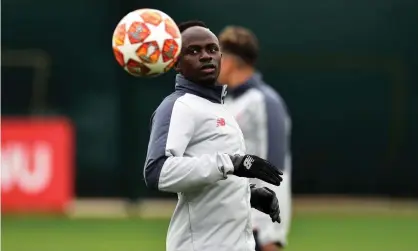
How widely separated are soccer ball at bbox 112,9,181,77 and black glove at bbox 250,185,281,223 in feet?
2.60

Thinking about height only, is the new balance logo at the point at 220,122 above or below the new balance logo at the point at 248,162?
above

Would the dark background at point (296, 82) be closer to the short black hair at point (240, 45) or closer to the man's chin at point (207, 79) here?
the short black hair at point (240, 45)

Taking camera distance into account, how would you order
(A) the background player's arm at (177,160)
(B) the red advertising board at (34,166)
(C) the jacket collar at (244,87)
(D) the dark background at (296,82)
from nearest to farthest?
1. (A) the background player's arm at (177,160)
2. (C) the jacket collar at (244,87)
3. (B) the red advertising board at (34,166)
4. (D) the dark background at (296,82)

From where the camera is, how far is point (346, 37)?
14883mm

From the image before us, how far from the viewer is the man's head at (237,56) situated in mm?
7043

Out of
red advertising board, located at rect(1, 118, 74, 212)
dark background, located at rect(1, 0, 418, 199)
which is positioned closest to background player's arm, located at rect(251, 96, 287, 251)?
red advertising board, located at rect(1, 118, 74, 212)

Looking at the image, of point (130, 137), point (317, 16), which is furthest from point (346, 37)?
point (130, 137)

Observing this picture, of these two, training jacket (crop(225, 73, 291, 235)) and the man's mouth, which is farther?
training jacket (crop(225, 73, 291, 235))

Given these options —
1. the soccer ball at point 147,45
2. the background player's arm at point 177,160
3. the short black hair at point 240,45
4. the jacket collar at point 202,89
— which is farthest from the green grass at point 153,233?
the background player's arm at point 177,160

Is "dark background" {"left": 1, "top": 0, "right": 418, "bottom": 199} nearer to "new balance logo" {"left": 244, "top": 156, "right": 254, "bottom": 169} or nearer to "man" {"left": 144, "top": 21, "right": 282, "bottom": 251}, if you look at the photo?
"man" {"left": 144, "top": 21, "right": 282, "bottom": 251}

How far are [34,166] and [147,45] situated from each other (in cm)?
906

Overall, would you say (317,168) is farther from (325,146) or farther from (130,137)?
(130,137)

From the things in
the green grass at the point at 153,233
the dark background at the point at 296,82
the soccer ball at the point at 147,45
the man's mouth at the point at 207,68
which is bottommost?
the green grass at the point at 153,233

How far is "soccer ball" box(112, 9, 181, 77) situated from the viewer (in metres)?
5.26
